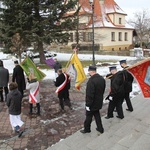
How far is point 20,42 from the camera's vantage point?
786 inches

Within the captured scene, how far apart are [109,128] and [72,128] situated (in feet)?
3.80

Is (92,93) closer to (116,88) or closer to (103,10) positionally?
(116,88)

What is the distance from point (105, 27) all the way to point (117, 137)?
35.5 metres

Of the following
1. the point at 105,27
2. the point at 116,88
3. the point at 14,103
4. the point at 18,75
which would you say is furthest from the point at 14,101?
the point at 105,27

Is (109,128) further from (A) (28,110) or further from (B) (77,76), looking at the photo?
(A) (28,110)

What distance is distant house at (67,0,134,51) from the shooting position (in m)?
39.7

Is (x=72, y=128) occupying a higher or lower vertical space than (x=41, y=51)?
lower

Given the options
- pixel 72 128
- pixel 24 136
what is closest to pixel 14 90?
pixel 24 136

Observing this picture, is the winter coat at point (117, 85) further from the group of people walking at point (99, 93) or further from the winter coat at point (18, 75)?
the winter coat at point (18, 75)

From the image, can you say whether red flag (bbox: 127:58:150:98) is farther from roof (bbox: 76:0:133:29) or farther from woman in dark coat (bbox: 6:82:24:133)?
roof (bbox: 76:0:133:29)

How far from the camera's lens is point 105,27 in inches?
1572

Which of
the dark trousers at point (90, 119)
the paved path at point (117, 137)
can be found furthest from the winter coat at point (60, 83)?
the dark trousers at point (90, 119)

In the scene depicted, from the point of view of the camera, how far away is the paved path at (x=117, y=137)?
17.5 ft

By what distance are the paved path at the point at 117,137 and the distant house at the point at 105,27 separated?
3129 centimetres
